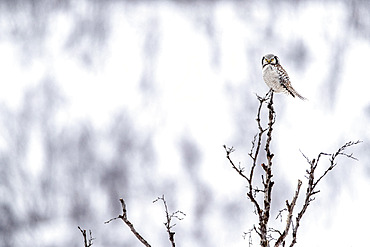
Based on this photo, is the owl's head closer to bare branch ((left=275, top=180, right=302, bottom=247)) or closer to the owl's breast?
the owl's breast

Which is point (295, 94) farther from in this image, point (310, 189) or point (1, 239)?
point (1, 239)

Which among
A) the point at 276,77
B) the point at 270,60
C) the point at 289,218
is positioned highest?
the point at 270,60

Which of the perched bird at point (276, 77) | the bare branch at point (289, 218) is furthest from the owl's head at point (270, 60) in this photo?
the bare branch at point (289, 218)

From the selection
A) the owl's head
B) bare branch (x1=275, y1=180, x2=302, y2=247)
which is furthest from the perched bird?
bare branch (x1=275, y1=180, x2=302, y2=247)

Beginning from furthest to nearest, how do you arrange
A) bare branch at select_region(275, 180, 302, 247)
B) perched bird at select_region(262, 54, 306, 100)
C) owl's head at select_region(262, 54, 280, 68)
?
owl's head at select_region(262, 54, 280, 68) → perched bird at select_region(262, 54, 306, 100) → bare branch at select_region(275, 180, 302, 247)

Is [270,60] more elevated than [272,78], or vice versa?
[270,60]

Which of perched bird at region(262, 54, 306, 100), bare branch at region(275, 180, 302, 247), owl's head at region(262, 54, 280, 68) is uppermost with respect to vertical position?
owl's head at region(262, 54, 280, 68)

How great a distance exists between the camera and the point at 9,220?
24297 mm

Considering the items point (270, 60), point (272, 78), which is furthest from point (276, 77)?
point (270, 60)

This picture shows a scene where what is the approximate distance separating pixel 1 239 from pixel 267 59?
2165cm

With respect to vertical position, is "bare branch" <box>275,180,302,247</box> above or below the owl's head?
below

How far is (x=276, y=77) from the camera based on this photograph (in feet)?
15.9

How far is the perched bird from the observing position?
484 centimetres

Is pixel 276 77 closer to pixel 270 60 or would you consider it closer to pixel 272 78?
pixel 272 78
